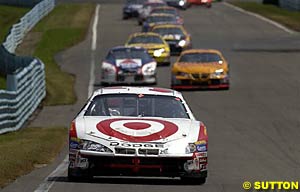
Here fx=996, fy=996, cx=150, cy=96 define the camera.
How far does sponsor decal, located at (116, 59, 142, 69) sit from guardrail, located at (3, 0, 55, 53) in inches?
366

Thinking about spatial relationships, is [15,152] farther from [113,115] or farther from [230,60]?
[230,60]

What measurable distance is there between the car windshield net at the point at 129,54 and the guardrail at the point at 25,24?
831 centimetres

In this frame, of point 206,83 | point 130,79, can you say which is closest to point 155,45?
point 130,79

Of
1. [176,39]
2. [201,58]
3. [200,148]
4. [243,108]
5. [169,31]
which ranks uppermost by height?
[200,148]

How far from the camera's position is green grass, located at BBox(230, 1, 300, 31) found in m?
60.5

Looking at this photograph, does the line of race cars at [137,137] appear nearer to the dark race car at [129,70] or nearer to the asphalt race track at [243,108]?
the asphalt race track at [243,108]

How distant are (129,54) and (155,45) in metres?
5.33

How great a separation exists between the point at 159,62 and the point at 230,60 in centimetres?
403

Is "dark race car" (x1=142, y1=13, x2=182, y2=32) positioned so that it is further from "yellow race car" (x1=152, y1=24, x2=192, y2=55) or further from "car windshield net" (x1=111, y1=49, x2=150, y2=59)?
"car windshield net" (x1=111, y1=49, x2=150, y2=59)

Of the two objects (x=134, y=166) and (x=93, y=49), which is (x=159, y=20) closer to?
(x=93, y=49)

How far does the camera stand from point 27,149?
1772 cm

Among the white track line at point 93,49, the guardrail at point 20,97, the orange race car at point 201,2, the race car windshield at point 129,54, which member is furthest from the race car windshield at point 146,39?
the orange race car at point 201,2

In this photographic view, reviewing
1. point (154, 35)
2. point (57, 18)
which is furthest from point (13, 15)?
point (154, 35)

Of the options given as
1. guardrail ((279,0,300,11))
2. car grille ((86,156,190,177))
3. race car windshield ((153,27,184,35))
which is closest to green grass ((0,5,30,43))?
race car windshield ((153,27,184,35))
